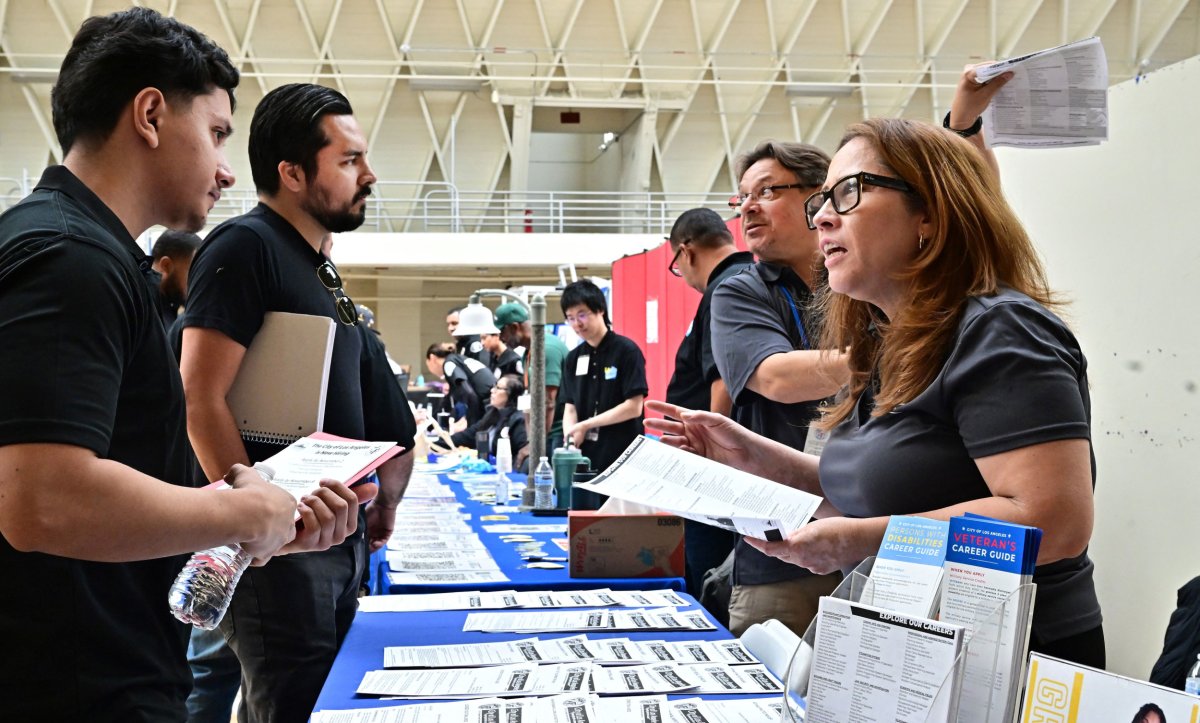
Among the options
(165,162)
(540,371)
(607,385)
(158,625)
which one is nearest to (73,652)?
(158,625)

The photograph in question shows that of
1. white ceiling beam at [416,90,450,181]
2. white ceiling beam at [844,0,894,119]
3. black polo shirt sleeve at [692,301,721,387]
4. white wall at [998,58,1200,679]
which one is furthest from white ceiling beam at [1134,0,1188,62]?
black polo shirt sleeve at [692,301,721,387]

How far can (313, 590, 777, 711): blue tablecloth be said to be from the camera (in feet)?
5.20

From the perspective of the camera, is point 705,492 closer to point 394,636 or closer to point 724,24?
point 394,636

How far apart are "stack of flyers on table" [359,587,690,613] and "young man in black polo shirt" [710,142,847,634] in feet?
0.60

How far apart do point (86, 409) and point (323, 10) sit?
17.3 meters

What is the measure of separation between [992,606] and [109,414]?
2.85 feet

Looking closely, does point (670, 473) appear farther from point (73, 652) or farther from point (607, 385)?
point (607, 385)

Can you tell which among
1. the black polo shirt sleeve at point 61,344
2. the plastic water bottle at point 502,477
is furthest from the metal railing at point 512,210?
the black polo shirt sleeve at point 61,344

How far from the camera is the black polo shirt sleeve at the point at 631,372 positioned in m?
4.95

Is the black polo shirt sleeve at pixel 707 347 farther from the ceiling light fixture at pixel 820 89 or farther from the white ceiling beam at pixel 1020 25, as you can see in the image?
the white ceiling beam at pixel 1020 25

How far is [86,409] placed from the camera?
3.13 ft

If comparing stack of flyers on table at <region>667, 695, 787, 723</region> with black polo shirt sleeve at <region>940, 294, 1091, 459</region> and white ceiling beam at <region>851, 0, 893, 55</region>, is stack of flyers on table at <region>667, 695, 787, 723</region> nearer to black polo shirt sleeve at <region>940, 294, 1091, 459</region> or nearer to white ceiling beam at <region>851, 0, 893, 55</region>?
black polo shirt sleeve at <region>940, 294, 1091, 459</region>

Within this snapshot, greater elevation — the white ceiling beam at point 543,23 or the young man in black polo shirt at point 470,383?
the white ceiling beam at point 543,23

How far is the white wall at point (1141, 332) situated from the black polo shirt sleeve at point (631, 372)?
84.0 inches
